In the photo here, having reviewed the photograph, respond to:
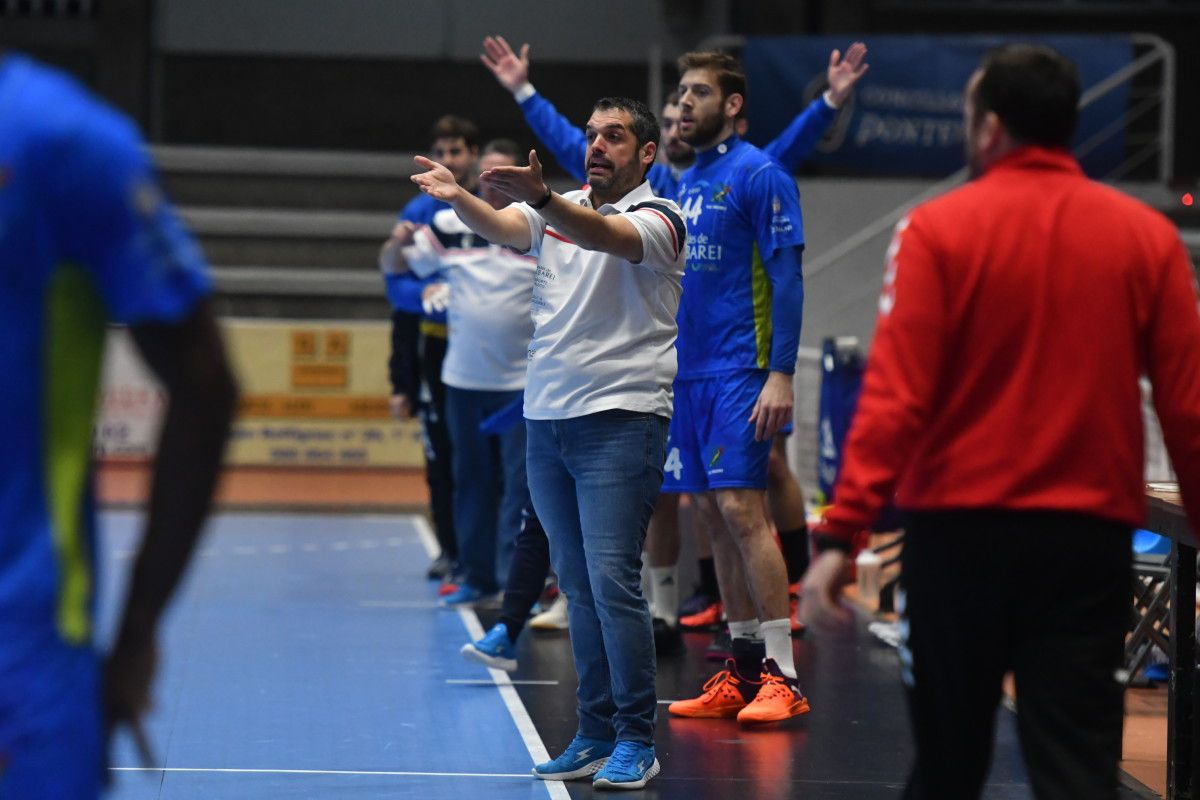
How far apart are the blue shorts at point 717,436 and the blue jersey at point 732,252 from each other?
6cm

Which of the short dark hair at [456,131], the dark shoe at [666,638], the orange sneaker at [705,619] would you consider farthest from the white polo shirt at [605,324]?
the short dark hair at [456,131]

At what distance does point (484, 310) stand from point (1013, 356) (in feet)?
15.9

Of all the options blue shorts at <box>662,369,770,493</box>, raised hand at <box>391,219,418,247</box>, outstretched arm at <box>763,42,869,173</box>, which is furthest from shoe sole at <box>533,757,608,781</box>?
raised hand at <box>391,219,418,247</box>

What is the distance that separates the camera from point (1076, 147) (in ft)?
43.4

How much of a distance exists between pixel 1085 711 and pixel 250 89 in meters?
14.7

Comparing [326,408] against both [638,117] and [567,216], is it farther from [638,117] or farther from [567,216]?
[567,216]

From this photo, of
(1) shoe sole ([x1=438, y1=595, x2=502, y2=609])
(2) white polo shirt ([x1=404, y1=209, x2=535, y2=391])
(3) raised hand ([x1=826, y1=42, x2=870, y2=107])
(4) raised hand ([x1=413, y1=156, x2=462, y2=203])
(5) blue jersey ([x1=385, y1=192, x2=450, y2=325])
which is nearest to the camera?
(4) raised hand ([x1=413, y1=156, x2=462, y2=203])

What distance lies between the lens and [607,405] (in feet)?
14.7

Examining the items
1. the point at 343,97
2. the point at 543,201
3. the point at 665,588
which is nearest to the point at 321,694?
the point at 665,588

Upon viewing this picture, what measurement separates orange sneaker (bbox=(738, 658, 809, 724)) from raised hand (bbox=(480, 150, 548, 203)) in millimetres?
2152

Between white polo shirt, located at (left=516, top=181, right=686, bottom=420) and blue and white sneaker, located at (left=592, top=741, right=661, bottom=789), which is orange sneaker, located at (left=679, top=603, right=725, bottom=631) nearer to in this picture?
blue and white sneaker, located at (left=592, top=741, right=661, bottom=789)

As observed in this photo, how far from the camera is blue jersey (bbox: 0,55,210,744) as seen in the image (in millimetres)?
1804

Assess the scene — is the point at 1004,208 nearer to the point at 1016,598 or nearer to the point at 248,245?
the point at 1016,598

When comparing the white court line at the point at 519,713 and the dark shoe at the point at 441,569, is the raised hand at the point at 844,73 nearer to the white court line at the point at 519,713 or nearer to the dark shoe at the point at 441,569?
the white court line at the point at 519,713
